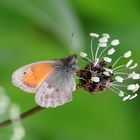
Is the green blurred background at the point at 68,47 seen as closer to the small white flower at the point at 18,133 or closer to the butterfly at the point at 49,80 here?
the small white flower at the point at 18,133

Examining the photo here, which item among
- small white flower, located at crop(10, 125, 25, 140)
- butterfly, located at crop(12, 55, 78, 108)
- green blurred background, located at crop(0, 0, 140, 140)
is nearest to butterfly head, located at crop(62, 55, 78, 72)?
butterfly, located at crop(12, 55, 78, 108)

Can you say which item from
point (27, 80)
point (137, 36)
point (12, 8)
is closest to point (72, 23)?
point (12, 8)

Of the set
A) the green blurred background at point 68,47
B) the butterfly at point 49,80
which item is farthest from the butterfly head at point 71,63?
the green blurred background at point 68,47

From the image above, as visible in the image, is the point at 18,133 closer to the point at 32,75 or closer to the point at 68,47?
the point at 32,75

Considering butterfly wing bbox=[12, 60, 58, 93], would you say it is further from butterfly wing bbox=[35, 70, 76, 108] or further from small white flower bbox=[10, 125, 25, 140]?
small white flower bbox=[10, 125, 25, 140]

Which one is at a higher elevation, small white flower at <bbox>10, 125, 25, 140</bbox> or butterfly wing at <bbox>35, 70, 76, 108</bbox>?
butterfly wing at <bbox>35, 70, 76, 108</bbox>

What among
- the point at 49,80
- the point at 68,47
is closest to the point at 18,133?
the point at 49,80

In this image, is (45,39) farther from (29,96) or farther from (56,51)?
(29,96)
